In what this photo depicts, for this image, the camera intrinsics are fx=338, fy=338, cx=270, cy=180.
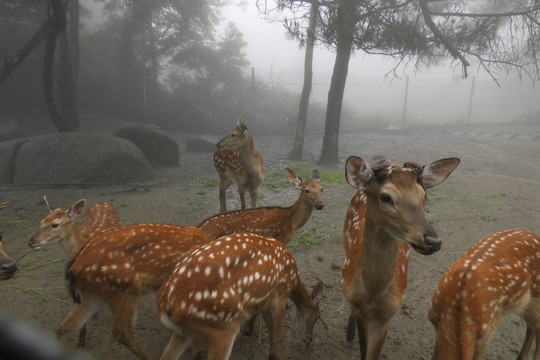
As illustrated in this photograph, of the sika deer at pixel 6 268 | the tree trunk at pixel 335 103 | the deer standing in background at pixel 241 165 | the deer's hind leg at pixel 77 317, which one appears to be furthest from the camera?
the tree trunk at pixel 335 103

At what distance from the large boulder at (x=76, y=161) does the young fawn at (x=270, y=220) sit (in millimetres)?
5100

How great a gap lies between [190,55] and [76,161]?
11.8 m

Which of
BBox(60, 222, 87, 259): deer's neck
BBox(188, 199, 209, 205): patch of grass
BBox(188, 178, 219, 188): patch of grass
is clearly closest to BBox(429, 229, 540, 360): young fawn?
BBox(60, 222, 87, 259): deer's neck

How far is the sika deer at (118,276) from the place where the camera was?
2.56 metres

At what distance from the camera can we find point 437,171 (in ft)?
7.37

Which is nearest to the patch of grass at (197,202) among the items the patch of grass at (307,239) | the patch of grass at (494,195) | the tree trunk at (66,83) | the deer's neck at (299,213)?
the patch of grass at (307,239)

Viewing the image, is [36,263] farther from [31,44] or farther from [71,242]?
[31,44]

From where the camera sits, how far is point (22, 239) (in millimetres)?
4918

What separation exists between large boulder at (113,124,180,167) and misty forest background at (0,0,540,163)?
2206 mm

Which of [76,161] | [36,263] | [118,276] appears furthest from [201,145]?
[118,276]

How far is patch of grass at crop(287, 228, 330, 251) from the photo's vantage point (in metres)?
4.83

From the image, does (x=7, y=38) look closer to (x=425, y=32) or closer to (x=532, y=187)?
(x=425, y=32)

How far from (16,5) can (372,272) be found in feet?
53.5

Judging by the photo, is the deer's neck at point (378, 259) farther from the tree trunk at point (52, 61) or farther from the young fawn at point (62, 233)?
the tree trunk at point (52, 61)
